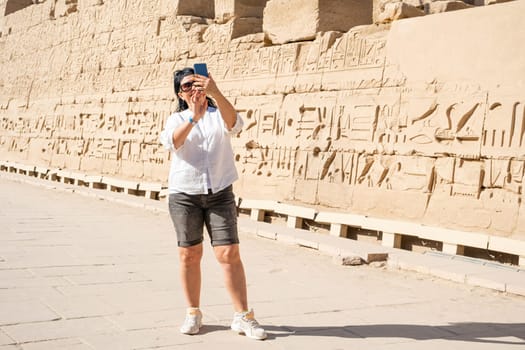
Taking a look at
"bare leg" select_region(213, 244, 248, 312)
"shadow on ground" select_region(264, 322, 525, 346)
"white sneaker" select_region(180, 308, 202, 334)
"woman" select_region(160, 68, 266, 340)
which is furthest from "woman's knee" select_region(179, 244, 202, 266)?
"shadow on ground" select_region(264, 322, 525, 346)

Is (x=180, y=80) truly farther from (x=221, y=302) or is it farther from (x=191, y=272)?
(x=221, y=302)

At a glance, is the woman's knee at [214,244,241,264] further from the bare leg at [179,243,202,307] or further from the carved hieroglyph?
the carved hieroglyph

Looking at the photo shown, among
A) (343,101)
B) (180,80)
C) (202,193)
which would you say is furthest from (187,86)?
(343,101)

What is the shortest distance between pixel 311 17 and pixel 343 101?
149 centimetres

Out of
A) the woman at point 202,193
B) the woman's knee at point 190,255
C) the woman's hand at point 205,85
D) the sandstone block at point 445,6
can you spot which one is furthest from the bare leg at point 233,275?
the sandstone block at point 445,6

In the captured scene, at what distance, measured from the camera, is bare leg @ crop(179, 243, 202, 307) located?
3523mm

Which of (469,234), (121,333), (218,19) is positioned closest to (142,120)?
(218,19)

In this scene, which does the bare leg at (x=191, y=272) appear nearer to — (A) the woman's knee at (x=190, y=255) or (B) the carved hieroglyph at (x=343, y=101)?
(A) the woman's knee at (x=190, y=255)

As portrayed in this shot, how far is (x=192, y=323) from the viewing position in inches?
135

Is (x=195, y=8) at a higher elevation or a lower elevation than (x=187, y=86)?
higher

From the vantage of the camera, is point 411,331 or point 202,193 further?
point 411,331

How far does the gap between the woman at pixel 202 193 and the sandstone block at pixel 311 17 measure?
569 cm

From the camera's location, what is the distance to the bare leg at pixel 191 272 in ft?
11.6

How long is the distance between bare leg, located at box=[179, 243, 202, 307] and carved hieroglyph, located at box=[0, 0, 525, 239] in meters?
3.91
